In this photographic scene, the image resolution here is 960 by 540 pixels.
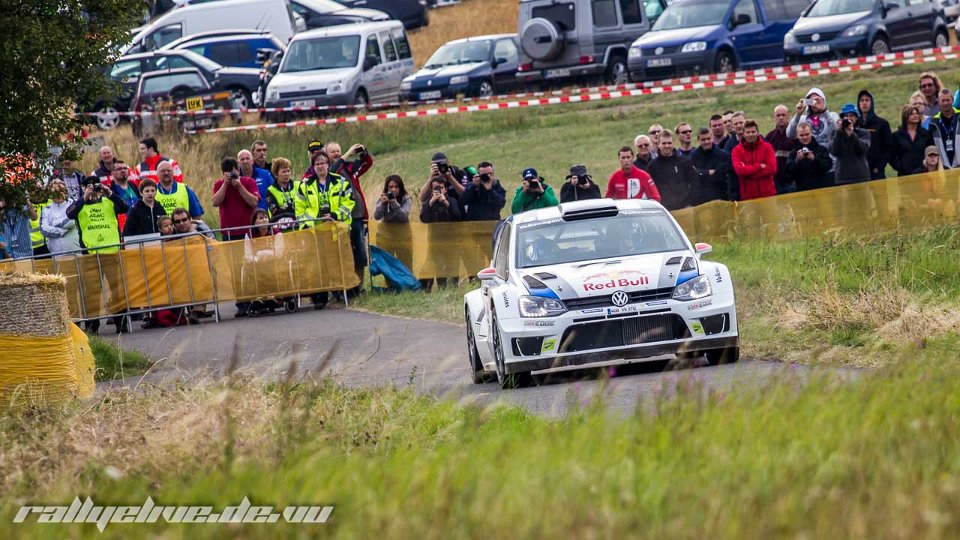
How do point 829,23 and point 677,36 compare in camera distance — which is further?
point 677,36

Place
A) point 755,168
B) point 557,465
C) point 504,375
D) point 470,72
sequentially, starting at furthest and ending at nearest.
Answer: point 470,72, point 755,168, point 504,375, point 557,465

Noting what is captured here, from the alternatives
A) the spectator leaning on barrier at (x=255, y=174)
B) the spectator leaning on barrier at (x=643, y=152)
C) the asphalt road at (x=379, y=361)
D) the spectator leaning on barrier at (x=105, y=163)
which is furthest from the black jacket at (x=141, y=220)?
the spectator leaning on barrier at (x=643, y=152)

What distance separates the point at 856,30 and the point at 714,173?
44.7ft

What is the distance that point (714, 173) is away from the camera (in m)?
20.5

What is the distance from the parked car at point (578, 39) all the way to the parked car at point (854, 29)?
4659 mm

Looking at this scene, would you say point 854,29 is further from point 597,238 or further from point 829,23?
point 597,238

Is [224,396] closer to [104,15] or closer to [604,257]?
[604,257]

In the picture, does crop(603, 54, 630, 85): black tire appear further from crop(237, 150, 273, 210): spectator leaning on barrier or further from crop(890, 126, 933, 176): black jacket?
crop(890, 126, 933, 176): black jacket

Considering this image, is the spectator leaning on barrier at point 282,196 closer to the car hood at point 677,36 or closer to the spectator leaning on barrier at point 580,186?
the spectator leaning on barrier at point 580,186

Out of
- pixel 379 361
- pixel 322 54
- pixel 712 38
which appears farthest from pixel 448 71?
pixel 379 361

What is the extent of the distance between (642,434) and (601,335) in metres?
5.39

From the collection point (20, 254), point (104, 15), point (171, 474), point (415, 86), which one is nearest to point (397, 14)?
point (415, 86)

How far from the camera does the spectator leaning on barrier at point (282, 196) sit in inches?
822

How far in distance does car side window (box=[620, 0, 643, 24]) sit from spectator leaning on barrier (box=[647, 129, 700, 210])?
17861mm
